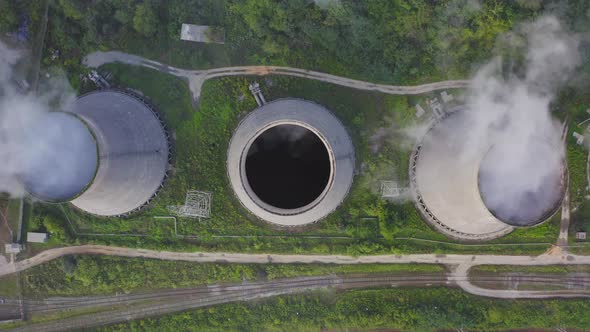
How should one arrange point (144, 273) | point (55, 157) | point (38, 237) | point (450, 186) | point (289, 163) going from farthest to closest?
point (144, 273) < point (38, 237) < point (289, 163) < point (450, 186) < point (55, 157)

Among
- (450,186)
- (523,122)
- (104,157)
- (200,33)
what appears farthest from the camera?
(200,33)

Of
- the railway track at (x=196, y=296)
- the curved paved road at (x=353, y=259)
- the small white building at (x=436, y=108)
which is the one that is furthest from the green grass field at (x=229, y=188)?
the railway track at (x=196, y=296)

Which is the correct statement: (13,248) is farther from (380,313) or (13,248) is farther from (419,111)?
(419,111)

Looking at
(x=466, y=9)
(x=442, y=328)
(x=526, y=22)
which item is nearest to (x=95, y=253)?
(x=442, y=328)

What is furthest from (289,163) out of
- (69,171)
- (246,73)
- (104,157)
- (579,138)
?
(579,138)

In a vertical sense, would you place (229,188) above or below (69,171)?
below

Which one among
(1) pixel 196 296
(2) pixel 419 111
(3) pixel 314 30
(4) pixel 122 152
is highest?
(3) pixel 314 30

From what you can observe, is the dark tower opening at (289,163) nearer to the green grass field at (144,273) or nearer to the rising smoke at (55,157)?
the green grass field at (144,273)

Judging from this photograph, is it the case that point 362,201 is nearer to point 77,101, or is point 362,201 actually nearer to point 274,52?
point 274,52

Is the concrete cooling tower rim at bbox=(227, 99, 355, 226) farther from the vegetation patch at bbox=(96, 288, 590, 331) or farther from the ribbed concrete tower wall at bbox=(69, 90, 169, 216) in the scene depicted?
the vegetation patch at bbox=(96, 288, 590, 331)
